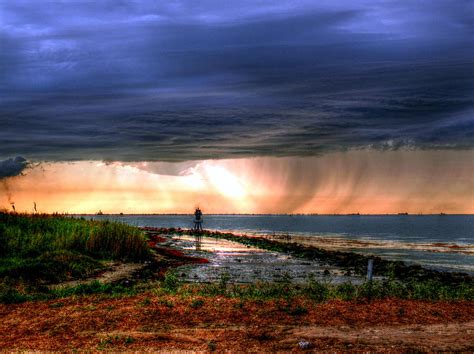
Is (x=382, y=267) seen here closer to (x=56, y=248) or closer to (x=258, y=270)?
(x=258, y=270)

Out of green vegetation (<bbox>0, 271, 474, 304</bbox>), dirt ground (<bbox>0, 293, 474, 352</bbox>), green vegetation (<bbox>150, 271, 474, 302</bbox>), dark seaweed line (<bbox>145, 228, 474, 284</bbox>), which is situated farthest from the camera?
dark seaweed line (<bbox>145, 228, 474, 284</bbox>)

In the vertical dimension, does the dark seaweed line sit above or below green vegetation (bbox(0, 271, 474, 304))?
below

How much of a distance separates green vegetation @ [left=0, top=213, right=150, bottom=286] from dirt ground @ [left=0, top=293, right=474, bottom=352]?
762 centimetres

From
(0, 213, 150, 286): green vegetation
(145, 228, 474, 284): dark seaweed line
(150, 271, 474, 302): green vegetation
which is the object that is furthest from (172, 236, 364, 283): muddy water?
(150, 271, 474, 302): green vegetation

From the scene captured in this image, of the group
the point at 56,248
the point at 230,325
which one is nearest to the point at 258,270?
the point at 56,248

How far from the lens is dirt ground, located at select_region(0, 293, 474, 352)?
11875 mm

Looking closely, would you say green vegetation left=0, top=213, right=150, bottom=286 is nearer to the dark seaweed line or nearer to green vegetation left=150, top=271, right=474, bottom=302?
green vegetation left=150, top=271, right=474, bottom=302

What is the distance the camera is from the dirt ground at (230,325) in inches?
468

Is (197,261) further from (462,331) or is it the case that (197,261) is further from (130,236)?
(462,331)

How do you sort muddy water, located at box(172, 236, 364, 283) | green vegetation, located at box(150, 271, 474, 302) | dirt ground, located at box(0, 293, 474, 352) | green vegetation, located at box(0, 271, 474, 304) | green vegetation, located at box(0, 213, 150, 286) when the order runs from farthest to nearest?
muddy water, located at box(172, 236, 364, 283) → green vegetation, located at box(0, 213, 150, 286) → green vegetation, located at box(150, 271, 474, 302) → green vegetation, located at box(0, 271, 474, 304) → dirt ground, located at box(0, 293, 474, 352)

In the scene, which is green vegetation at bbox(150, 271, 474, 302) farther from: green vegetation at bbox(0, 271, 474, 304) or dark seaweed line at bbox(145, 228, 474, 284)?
dark seaweed line at bbox(145, 228, 474, 284)

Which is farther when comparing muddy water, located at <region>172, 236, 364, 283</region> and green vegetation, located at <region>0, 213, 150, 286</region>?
muddy water, located at <region>172, 236, 364, 283</region>

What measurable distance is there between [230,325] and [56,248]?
19.9 metres

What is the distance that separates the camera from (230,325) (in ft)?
44.7
